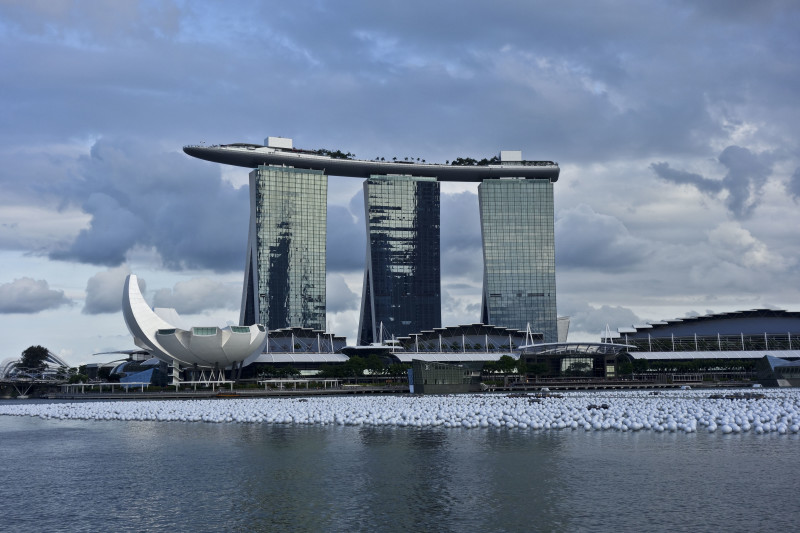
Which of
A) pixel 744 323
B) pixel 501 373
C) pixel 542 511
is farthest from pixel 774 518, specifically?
pixel 744 323

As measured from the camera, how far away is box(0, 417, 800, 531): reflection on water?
30.8 metres

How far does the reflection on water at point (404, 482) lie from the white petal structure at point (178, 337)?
8188 cm

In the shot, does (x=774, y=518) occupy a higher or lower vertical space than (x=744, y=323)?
lower

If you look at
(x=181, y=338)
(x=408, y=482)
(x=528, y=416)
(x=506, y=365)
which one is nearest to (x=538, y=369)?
(x=506, y=365)

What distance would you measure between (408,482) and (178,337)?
109m

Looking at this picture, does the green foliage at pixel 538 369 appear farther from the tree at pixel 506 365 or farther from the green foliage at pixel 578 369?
the tree at pixel 506 365

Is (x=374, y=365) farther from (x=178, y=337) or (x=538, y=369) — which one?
(x=178, y=337)

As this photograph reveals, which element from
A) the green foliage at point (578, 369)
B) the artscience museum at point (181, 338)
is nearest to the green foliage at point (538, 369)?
the green foliage at point (578, 369)

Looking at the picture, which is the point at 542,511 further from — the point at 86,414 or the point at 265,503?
the point at 86,414

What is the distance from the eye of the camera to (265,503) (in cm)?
3434

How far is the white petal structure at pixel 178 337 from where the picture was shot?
141500 millimetres

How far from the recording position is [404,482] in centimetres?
3894

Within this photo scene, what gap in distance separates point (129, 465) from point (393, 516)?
836 inches

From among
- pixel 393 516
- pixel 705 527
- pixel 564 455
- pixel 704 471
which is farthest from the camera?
pixel 564 455
